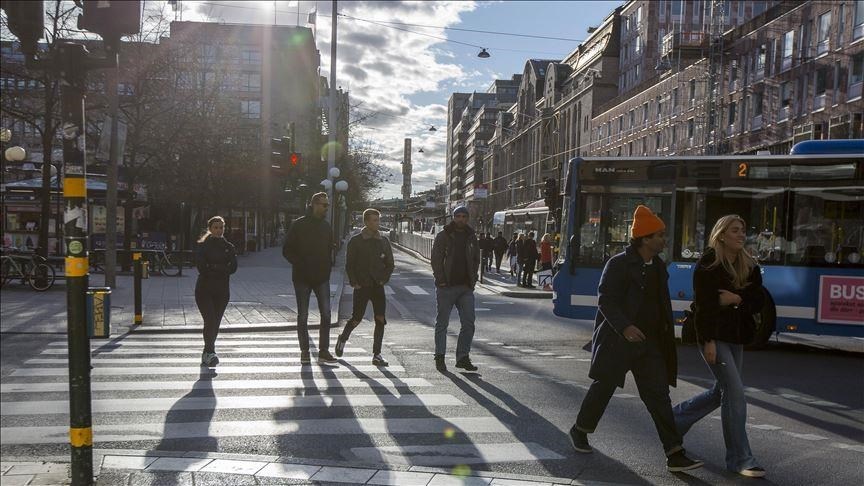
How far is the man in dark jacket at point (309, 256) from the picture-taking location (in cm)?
940

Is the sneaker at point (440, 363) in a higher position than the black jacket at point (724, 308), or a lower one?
lower

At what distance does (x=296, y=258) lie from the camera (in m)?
9.43

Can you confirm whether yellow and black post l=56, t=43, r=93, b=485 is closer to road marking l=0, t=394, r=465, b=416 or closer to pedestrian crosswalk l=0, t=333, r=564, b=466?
pedestrian crosswalk l=0, t=333, r=564, b=466

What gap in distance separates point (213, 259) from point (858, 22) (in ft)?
115

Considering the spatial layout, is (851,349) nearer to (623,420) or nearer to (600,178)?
(600,178)

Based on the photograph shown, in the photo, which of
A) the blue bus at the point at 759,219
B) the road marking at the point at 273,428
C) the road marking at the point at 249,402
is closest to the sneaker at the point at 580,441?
the road marking at the point at 273,428

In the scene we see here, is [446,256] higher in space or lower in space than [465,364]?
higher

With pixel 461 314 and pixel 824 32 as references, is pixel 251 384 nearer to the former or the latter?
pixel 461 314

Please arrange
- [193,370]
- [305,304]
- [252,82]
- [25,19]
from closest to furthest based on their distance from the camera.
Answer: [25,19], [193,370], [305,304], [252,82]

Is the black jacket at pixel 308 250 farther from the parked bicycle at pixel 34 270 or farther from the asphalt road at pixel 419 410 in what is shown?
the parked bicycle at pixel 34 270

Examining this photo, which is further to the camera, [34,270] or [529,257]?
[529,257]

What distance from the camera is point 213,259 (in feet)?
30.9

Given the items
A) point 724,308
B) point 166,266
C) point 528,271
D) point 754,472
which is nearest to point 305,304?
point 724,308

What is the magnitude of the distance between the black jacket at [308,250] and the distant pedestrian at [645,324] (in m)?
4.62
